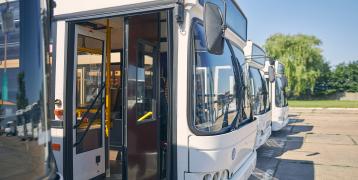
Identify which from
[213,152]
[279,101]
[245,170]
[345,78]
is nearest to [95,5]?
[213,152]

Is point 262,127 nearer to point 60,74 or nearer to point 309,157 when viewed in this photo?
point 309,157

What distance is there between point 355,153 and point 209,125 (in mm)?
7141

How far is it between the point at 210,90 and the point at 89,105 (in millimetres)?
1925

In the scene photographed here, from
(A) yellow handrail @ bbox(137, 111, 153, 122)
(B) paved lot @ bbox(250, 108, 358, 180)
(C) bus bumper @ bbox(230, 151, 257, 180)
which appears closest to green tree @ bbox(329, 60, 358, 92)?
(B) paved lot @ bbox(250, 108, 358, 180)

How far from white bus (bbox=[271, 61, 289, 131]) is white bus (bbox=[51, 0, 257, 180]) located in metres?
6.61

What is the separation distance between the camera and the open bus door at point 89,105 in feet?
12.3

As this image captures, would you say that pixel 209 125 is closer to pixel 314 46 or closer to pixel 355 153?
pixel 355 153

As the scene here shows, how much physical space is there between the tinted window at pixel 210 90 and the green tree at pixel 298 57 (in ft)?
123

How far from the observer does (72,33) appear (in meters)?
3.42

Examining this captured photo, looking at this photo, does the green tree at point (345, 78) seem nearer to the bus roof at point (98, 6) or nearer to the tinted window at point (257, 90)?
the tinted window at point (257, 90)

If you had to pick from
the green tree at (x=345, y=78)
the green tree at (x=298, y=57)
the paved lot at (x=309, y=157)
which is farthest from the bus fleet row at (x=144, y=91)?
the green tree at (x=345, y=78)

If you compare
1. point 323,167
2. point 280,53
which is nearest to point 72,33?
point 323,167

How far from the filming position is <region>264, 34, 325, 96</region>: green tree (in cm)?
3872

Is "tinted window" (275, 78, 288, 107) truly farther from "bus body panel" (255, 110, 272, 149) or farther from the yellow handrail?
the yellow handrail
